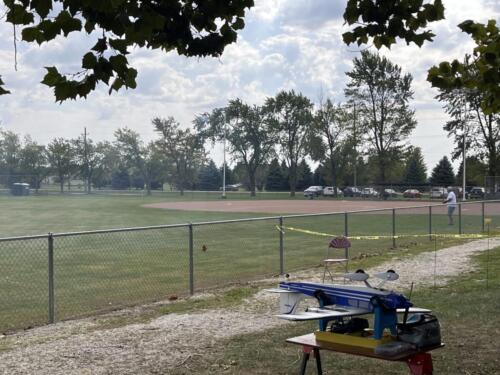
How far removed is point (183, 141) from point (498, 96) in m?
94.0

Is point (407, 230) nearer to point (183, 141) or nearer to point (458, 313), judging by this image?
point (458, 313)

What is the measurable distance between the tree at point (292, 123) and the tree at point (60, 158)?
90.7 ft

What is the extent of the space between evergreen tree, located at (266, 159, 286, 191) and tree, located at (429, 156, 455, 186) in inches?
926

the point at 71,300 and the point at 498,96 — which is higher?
the point at 498,96

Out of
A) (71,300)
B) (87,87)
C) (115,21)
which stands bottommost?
(71,300)

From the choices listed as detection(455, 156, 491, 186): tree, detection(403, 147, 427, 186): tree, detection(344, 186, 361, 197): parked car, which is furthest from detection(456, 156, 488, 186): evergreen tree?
detection(403, 147, 427, 186): tree

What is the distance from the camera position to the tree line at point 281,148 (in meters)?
80.3

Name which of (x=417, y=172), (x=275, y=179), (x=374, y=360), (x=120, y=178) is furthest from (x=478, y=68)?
(x=275, y=179)

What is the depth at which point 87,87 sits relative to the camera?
4691 millimetres

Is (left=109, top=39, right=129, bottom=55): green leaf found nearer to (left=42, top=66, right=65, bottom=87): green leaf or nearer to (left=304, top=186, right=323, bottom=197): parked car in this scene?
(left=42, top=66, right=65, bottom=87): green leaf

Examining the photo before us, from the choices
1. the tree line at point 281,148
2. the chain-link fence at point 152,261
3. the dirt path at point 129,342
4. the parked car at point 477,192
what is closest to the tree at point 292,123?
the tree line at point 281,148

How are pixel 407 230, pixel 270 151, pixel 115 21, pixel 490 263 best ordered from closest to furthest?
1. pixel 115 21
2. pixel 490 263
3. pixel 407 230
4. pixel 270 151

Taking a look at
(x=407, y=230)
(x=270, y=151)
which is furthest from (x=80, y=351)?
(x=270, y=151)

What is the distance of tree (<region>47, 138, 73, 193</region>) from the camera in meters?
85.0
